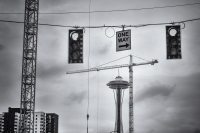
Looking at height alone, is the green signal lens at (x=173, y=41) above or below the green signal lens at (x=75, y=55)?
above

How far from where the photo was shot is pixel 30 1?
6156 cm

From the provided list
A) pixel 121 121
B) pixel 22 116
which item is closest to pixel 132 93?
pixel 121 121

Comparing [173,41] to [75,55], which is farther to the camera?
[75,55]

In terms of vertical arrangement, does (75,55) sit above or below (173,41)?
below

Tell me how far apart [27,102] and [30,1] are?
18.5 meters

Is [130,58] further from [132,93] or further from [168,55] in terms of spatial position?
[168,55]

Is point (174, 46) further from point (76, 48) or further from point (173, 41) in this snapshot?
point (76, 48)

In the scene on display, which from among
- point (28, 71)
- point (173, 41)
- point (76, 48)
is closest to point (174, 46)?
point (173, 41)

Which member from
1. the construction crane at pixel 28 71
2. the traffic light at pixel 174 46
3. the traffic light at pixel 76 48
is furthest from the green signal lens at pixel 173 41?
the construction crane at pixel 28 71

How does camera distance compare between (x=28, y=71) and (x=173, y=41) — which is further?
(x=28, y=71)

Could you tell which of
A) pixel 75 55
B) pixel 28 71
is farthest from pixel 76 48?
pixel 28 71

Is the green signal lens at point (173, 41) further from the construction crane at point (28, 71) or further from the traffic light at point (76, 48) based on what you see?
the construction crane at point (28, 71)

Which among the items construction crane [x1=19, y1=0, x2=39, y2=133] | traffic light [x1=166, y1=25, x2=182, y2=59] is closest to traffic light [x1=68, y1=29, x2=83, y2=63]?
traffic light [x1=166, y1=25, x2=182, y2=59]

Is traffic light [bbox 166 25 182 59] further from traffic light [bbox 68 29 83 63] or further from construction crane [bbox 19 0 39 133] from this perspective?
construction crane [bbox 19 0 39 133]
